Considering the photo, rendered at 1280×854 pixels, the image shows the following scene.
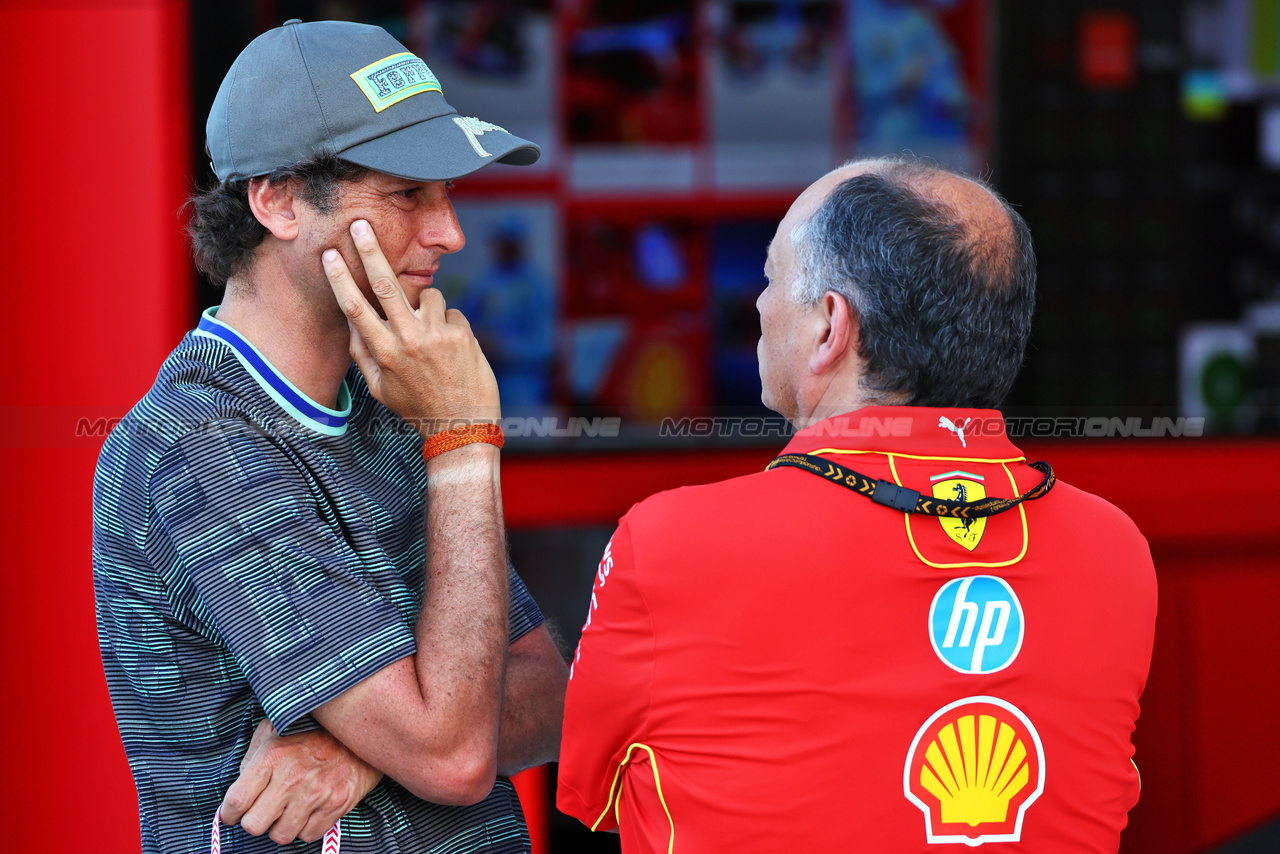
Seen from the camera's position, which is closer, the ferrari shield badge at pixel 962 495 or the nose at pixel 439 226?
the ferrari shield badge at pixel 962 495

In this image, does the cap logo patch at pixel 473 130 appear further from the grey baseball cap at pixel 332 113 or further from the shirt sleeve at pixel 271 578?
the shirt sleeve at pixel 271 578

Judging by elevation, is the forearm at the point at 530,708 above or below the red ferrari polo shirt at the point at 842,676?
below

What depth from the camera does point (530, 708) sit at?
158cm

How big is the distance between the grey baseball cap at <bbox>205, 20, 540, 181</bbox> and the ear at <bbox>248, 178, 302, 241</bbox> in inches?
0.9

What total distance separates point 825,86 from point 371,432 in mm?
2927

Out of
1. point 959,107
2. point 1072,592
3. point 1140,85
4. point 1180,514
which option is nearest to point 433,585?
point 1072,592

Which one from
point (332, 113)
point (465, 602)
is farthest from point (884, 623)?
point (332, 113)

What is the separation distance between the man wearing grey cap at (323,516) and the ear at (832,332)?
0.46m

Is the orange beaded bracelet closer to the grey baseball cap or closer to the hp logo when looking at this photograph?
the grey baseball cap

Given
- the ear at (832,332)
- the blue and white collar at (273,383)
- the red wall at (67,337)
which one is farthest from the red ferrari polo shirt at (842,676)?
the red wall at (67,337)

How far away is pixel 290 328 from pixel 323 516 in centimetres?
30

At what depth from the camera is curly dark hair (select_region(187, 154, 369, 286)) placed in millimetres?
1515

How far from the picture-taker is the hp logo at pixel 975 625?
48.4 inches

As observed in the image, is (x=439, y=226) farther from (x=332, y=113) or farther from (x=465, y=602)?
(x=465, y=602)
